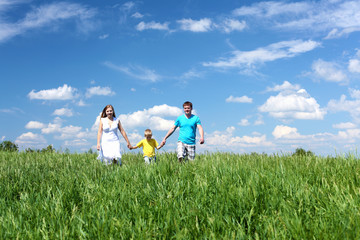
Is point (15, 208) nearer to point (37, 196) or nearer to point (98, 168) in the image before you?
point (37, 196)

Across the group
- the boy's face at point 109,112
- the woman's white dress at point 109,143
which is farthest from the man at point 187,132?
the boy's face at point 109,112

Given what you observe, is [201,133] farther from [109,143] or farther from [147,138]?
[109,143]

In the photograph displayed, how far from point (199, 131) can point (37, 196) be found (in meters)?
5.64

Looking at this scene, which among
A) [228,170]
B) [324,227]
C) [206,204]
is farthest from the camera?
[228,170]

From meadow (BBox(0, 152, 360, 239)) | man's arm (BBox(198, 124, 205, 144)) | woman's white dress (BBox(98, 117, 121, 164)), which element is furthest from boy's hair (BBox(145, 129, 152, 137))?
meadow (BBox(0, 152, 360, 239))

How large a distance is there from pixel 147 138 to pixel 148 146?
29 cm

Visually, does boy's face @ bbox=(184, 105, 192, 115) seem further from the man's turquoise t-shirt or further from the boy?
A: the boy

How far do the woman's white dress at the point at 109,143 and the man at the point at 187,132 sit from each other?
1958 millimetres

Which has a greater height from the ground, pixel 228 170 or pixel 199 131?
pixel 199 131

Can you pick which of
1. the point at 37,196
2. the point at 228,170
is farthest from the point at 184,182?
the point at 37,196

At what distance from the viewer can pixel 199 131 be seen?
996 cm

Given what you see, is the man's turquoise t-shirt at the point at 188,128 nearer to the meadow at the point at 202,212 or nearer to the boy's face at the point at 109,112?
the boy's face at the point at 109,112

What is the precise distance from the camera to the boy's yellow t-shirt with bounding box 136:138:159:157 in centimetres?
1019

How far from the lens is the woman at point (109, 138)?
30.3 feet
